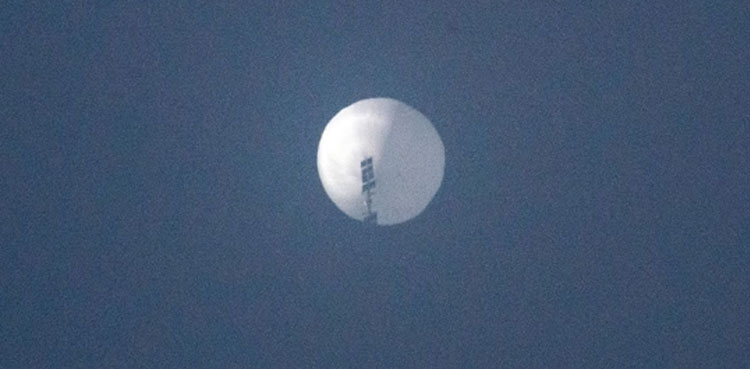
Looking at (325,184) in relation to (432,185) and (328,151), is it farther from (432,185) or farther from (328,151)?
(432,185)

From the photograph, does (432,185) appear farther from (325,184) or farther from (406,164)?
(325,184)

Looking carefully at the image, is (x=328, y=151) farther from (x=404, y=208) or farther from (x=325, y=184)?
(x=404, y=208)

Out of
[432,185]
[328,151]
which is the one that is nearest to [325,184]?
[328,151]

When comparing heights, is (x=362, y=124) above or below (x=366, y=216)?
above

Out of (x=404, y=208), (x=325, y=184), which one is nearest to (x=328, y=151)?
(x=325, y=184)

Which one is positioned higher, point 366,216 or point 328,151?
point 328,151

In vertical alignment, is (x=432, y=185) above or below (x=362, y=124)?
below

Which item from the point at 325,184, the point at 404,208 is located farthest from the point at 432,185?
the point at 325,184
